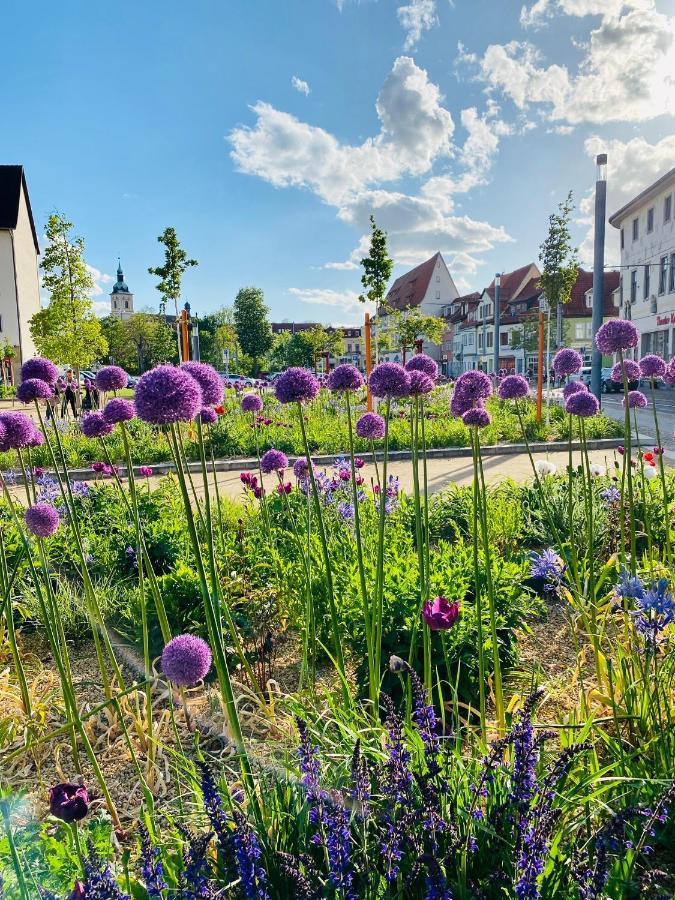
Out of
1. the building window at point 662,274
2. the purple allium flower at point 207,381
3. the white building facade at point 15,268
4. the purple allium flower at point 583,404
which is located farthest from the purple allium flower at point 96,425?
the white building facade at point 15,268

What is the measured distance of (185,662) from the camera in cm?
156

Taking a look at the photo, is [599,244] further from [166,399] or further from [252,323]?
[252,323]

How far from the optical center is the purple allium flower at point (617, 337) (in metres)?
2.93

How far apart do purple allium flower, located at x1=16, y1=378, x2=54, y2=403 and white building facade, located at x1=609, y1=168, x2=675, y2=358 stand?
33.1m

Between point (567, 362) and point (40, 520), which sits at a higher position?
point (567, 362)

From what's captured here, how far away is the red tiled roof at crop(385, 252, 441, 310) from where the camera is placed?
71.9m

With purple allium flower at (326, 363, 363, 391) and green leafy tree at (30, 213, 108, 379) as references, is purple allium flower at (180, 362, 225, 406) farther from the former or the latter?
green leafy tree at (30, 213, 108, 379)

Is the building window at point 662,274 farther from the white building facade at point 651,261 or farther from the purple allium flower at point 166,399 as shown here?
the purple allium flower at point 166,399

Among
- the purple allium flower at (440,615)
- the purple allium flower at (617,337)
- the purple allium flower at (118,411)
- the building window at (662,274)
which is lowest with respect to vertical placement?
the purple allium flower at (440,615)

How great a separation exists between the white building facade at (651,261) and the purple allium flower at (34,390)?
33149 mm

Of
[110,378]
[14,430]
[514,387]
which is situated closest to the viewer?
[14,430]

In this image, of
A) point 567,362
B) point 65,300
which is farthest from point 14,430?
point 65,300

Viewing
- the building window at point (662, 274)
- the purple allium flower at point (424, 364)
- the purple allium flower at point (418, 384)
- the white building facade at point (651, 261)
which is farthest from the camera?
the building window at point (662, 274)

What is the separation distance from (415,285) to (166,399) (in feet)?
252
